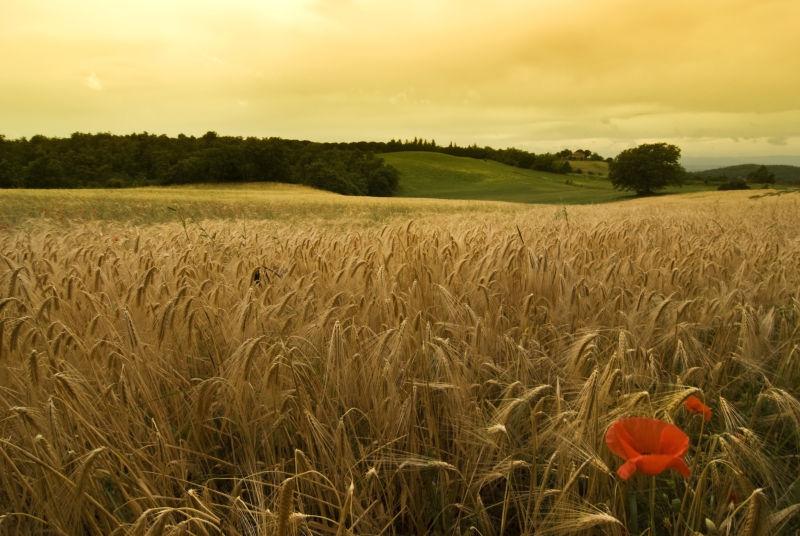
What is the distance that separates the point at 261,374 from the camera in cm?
168

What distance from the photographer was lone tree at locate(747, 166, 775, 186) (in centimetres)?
5884

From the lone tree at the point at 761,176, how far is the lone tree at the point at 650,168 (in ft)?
26.1

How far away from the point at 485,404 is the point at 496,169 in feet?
285

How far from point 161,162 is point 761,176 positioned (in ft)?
220

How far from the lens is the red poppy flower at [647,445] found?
0.92 m

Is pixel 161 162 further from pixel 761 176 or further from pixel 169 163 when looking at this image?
pixel 761 176

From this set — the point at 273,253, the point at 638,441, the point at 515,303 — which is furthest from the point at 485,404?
the point at 273,253

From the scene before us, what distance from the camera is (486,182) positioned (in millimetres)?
73438

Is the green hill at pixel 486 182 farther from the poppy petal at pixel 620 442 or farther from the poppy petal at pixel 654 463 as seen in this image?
the poppy petal at pixel 654 463

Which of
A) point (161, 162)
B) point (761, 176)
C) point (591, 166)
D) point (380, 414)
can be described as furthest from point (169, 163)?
point (591, 166)

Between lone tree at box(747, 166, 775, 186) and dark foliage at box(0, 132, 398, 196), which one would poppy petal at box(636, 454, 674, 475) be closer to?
dark foliage at box(0, 132, 398, 196)

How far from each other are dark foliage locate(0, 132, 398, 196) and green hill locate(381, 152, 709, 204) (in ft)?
42.3

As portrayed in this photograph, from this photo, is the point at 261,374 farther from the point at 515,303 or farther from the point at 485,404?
the point at 515,303

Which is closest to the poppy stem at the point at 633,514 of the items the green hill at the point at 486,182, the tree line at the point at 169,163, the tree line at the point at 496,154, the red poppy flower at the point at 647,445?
the red poppy flower at the point at 647,445
